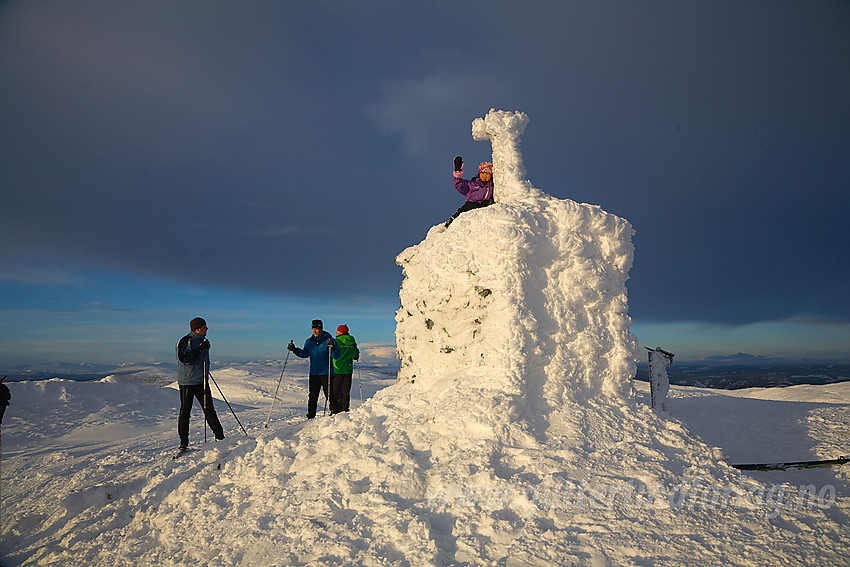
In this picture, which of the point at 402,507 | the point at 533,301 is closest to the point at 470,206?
the point at 533,301

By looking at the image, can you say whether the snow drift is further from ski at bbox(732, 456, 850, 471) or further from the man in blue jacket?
the man in blue jacket

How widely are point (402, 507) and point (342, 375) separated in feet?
13.3

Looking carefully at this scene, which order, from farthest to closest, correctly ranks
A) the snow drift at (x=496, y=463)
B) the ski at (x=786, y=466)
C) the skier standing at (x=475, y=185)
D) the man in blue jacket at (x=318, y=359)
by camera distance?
1. the skier standing at (x=475, y=185)
2. the man in blue jacket at (x=318, y=359)
3. the ski at (x=786, y=466)
4. the snow drift at (x=496, y=463)

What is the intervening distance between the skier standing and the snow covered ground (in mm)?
3760

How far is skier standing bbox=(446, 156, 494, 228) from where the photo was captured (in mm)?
8211

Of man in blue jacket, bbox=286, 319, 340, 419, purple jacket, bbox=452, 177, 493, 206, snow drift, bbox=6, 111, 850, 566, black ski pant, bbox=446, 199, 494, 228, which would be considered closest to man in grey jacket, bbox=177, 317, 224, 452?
snow drift, bbox=6, 111, 850, 566

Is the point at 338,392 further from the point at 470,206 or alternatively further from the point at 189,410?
the point at 470,206

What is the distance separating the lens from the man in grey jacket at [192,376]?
6.63 metres

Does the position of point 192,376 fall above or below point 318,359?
below

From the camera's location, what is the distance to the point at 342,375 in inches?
315

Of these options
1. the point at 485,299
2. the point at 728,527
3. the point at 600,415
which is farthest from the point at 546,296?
the point at 728,527

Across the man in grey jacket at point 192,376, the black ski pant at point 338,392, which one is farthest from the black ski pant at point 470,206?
the man in grey jacket at point 192,376

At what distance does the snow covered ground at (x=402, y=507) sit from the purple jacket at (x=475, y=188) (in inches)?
153

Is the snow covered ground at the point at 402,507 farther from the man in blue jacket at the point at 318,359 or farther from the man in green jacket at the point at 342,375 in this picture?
the man in blue jacket at the point at 318,359
